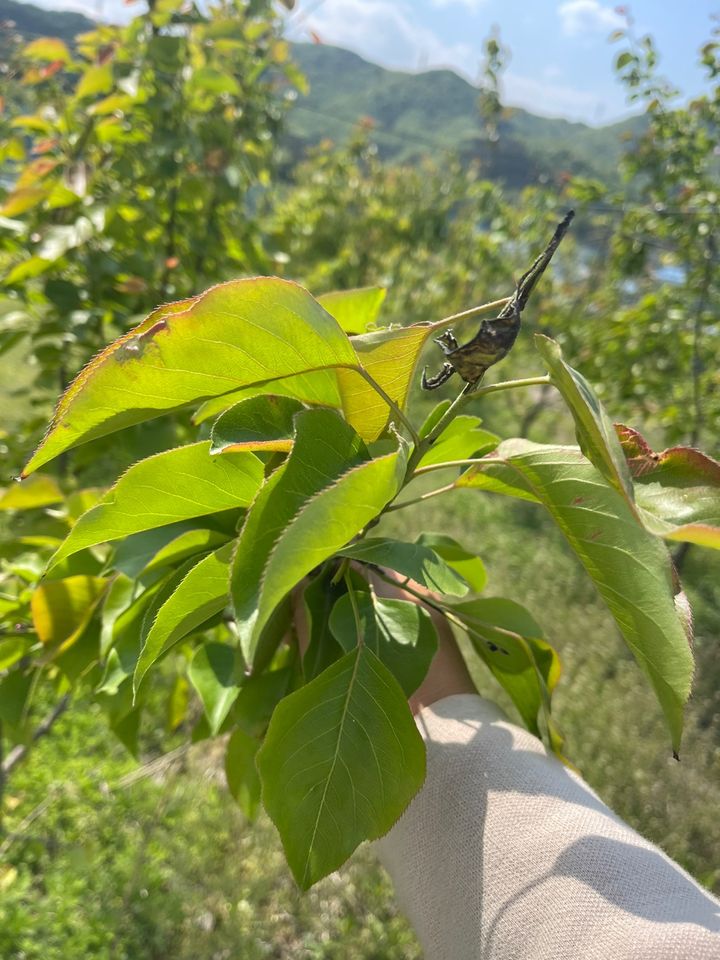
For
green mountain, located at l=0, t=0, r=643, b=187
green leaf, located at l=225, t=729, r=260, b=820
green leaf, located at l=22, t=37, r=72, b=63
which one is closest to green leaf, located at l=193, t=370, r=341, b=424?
green leaf, located at l=225, t=729, r=260, b=820

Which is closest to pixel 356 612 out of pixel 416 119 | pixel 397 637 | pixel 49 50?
pixel 397 637

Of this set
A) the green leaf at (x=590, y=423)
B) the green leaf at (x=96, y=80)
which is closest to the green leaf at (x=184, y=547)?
the green leaf at (x=590, y=423)

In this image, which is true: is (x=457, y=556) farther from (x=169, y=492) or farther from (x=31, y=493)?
(x=31, y=493)

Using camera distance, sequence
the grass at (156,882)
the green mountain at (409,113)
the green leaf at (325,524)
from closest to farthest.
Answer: the green leaf at (325,524) → the grass at (156,882) → the green mountain at (409,113)

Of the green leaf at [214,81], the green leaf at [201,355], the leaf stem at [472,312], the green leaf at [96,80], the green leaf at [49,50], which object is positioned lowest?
the green leaf at [201,355]

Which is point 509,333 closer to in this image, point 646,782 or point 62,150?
point 62,150

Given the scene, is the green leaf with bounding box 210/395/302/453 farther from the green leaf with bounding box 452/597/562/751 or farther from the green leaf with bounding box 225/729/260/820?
the green leaf with bounding box 225/729/260/820

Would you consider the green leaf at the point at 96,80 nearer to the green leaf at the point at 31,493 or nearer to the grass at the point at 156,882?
the green leaf at the point at 31,493

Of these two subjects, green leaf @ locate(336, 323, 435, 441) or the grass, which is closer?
green leaf @ locate(336, 323, 435, 441)
